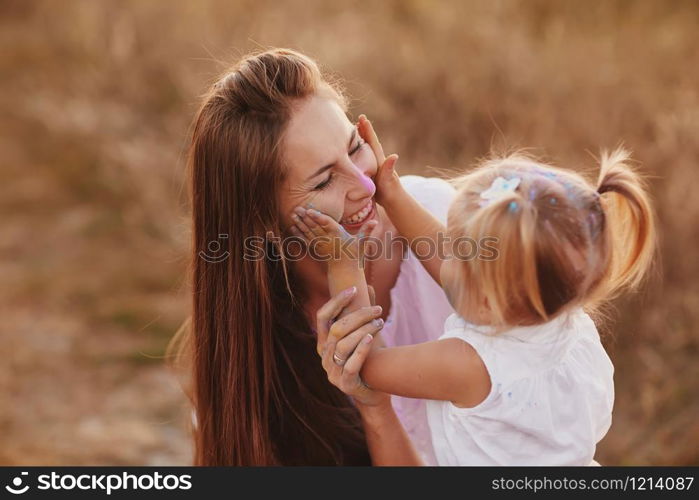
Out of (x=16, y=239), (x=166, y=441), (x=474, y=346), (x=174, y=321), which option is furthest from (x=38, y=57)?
(x=474, y=346)

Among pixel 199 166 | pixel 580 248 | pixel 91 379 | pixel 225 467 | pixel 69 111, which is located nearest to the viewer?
pixel 580 248

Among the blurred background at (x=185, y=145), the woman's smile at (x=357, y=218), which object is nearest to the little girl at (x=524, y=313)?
the woman's smile at (x=357, y=218)

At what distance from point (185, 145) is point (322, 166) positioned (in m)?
3.22

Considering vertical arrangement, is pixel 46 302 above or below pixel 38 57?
below

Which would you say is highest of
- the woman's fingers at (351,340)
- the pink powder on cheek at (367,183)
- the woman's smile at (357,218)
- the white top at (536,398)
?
the pink powder on cheek at (367,183)

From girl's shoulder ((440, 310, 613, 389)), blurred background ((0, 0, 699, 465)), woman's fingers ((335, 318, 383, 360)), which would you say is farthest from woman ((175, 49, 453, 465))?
blurred background ((0, 0, 699, 465))

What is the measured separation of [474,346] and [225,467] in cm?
92

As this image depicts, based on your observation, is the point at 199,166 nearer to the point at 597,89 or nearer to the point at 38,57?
the point at 597,89

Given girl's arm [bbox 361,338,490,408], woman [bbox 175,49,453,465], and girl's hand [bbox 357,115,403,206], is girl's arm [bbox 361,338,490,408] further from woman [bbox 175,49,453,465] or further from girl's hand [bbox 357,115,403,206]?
girl's hand [bbox 357,115,403,206]

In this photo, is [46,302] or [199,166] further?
[46,302]

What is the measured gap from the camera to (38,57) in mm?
6828

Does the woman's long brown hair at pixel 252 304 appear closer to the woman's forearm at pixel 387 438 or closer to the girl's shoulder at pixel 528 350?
the woman's forearm at pixel 387 438

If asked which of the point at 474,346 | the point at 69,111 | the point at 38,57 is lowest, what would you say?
the point at 474,346

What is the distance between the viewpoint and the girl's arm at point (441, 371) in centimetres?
191
